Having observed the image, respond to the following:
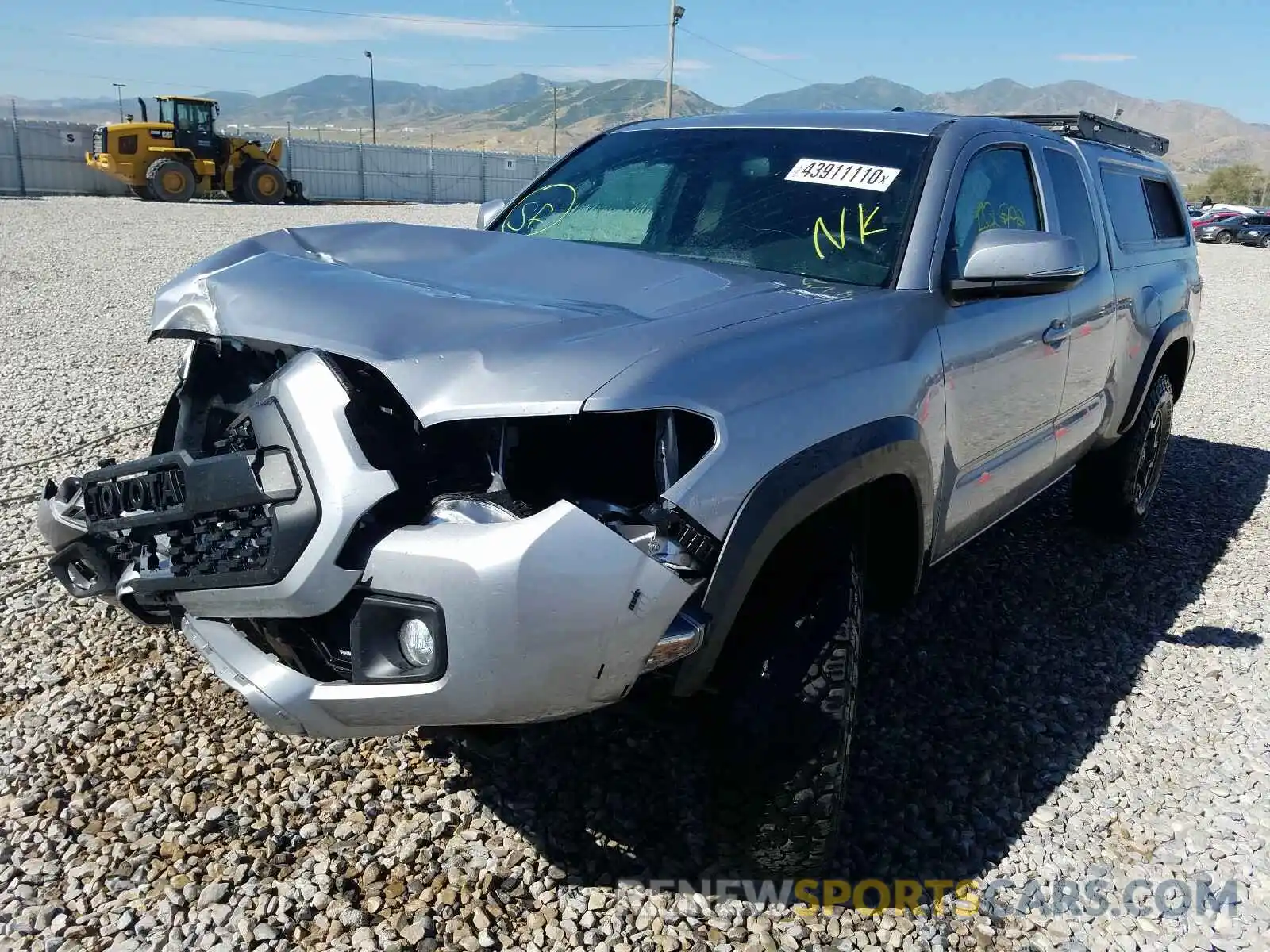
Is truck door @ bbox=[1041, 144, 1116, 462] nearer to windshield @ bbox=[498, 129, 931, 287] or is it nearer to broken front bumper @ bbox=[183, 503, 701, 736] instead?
windshield @ bbox=[498, 129, 931, 287]

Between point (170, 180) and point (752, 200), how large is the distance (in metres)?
25.2

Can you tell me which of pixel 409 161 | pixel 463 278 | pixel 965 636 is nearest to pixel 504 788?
pixel 463 278

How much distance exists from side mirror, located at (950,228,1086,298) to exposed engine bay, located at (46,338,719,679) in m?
1.13

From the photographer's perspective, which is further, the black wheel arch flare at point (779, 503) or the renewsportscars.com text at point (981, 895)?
the renewsportscars.com text at point (981, 895)

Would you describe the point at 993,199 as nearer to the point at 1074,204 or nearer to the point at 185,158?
the point at 1074,204

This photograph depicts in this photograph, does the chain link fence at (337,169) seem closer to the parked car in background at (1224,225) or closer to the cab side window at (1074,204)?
the parked car in background at (1224,225)

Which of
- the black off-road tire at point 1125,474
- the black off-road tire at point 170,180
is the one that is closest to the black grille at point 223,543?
the black off-road tire at point 1125,474

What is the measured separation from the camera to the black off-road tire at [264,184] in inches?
1024

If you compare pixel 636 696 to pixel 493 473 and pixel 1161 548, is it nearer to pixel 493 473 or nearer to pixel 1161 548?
pixel 493 473

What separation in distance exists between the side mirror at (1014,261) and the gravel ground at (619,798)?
139 centimetres

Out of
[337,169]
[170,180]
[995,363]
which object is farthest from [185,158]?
[995,363]

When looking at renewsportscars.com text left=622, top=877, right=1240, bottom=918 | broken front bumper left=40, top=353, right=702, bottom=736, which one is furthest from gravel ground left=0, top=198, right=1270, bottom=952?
broken front bumper left=40, top=353, right=702, bottom=736

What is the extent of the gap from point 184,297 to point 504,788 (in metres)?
1.50

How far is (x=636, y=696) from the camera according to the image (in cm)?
216
